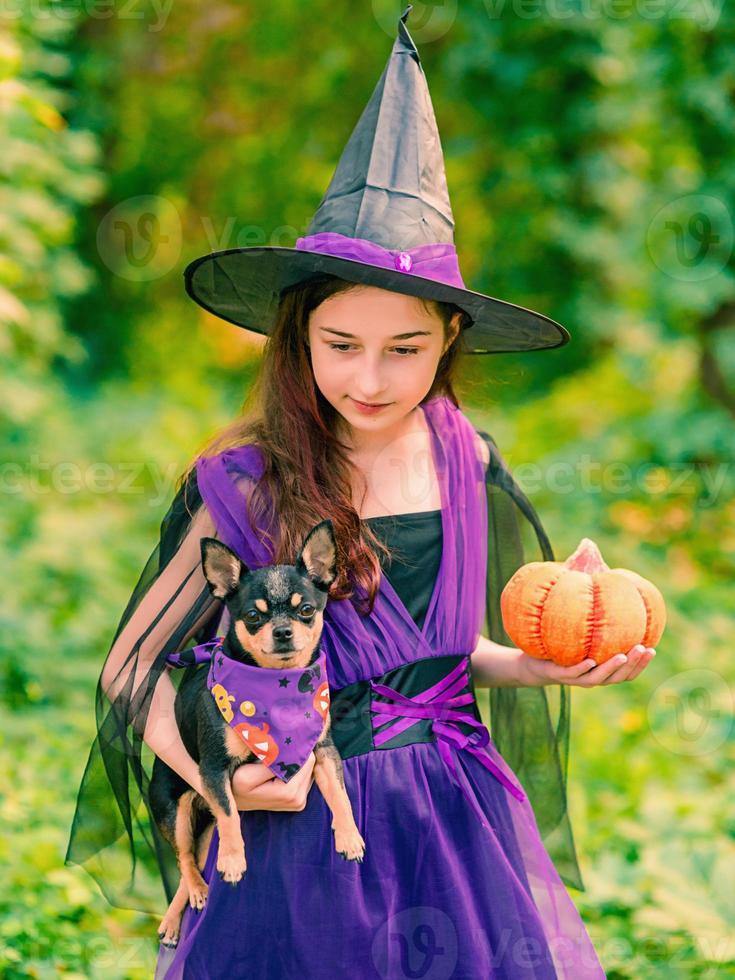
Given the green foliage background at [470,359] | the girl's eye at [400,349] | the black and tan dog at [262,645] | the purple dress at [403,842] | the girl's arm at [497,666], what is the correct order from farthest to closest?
the green foliage background at [470,359] → the girl's arm at [497,666] → the girl's eye at [400,349] → the purple dress at [403,842] → the black and tan dog at [262,645]

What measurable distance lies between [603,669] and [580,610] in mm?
127

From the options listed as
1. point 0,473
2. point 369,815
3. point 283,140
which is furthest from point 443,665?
point 283,140

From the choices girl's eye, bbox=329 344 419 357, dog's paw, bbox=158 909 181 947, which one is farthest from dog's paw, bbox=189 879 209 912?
girl's eye, bbox=329 344 419 357

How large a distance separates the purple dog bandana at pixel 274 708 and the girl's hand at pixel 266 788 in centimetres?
2

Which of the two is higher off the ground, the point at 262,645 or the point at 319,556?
the point at 319,556

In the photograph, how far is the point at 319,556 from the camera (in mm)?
1998

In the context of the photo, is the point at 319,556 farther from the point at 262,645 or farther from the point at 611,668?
the point at 611,668

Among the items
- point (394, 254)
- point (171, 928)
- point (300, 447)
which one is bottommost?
point (171, 928)

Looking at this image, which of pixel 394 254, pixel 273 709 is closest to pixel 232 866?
pixel 273 709

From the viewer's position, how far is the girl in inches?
80.2

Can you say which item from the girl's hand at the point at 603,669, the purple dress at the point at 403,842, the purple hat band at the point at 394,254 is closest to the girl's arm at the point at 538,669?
the girl's hand at the point at 603,669

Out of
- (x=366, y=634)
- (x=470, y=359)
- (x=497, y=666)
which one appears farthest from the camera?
(x=470, y=359)

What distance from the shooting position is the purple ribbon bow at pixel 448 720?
2.14 meters

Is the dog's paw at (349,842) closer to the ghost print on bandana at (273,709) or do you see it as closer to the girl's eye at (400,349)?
the ghost print on bandana at (273,709)
